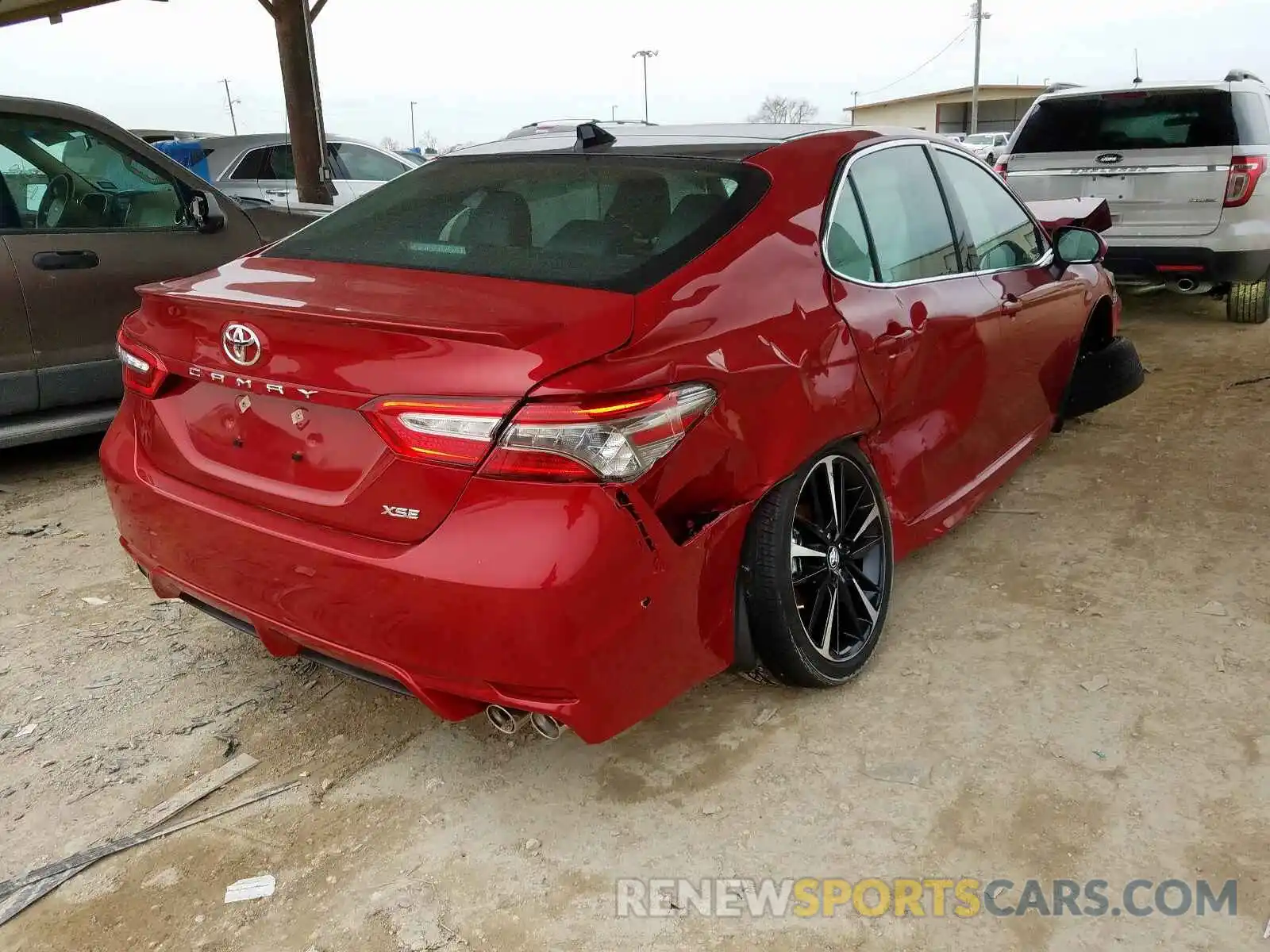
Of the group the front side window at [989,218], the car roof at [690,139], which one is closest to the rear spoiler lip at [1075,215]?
the front side window at [989,218]

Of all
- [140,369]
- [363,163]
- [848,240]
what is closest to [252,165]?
[363,163]

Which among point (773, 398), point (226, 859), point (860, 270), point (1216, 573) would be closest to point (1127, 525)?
point (1216, 573)

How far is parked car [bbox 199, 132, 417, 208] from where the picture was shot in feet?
34.3

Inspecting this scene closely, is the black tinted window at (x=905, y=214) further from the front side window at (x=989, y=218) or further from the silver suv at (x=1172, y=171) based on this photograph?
the silver suv at (x=1172, y=171)

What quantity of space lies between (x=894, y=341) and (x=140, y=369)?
1.96 m

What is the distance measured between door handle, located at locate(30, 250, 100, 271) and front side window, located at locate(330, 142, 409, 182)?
6478mm

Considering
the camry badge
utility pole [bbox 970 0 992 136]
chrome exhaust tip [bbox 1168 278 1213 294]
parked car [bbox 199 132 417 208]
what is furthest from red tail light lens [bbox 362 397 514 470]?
utility pole [bbox 970 0 992 136]

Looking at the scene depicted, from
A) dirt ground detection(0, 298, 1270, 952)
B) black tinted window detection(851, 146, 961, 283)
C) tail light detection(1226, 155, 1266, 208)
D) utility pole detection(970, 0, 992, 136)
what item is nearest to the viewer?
dirt ground detection(0, 298, 1270, 952)

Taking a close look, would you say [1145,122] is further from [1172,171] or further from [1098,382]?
[1098,382]

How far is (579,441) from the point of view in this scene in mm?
1986

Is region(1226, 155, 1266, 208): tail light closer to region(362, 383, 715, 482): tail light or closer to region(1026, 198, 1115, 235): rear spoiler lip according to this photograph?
region(1026, 198, 1115, 235): rear spoiler lip

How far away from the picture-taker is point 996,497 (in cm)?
445

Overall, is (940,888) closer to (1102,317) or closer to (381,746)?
(381,746)

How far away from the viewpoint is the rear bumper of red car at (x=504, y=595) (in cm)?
200
